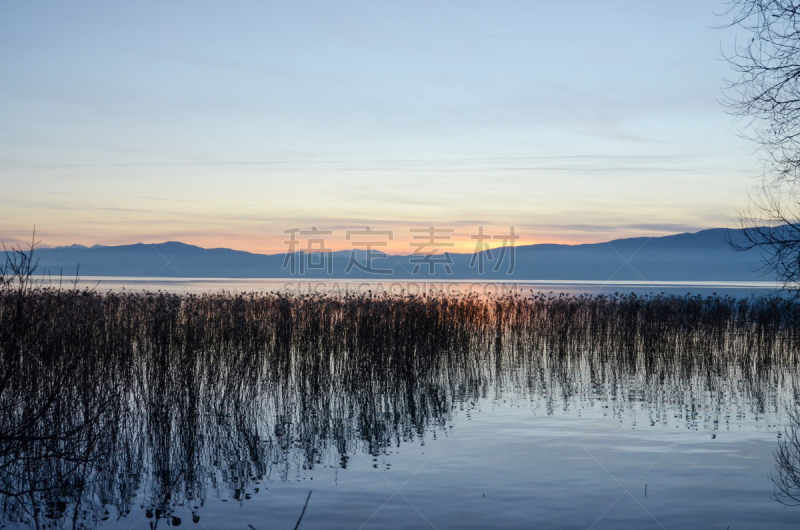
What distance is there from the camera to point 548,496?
18.0ft

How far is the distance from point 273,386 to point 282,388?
0.24 metres

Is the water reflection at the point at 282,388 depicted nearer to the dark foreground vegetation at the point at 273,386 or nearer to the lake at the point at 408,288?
the dark foreground vegetation at the point at 273,386

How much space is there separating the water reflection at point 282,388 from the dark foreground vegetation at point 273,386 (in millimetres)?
37

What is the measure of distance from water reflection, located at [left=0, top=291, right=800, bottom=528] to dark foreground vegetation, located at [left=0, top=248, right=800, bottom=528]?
0.04 m

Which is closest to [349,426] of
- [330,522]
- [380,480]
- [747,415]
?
[380,480]

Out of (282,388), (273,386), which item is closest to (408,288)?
(273,386)

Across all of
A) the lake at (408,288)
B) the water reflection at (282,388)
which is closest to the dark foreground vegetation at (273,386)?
the water reflection at (282,388)

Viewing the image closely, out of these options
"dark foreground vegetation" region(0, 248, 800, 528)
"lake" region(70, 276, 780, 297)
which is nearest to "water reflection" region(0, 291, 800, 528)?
"dark foreground vegetation" region(0, 248, 800, 528)

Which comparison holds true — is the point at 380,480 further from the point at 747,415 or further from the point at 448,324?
the point at 448,324

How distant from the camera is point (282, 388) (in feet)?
32.5

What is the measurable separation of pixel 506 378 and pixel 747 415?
3.99 meters

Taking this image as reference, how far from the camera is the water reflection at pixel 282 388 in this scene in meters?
5.70

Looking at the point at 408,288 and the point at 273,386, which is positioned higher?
the point at 408,288

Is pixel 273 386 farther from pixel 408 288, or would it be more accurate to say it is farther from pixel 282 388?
pixel 408 288
